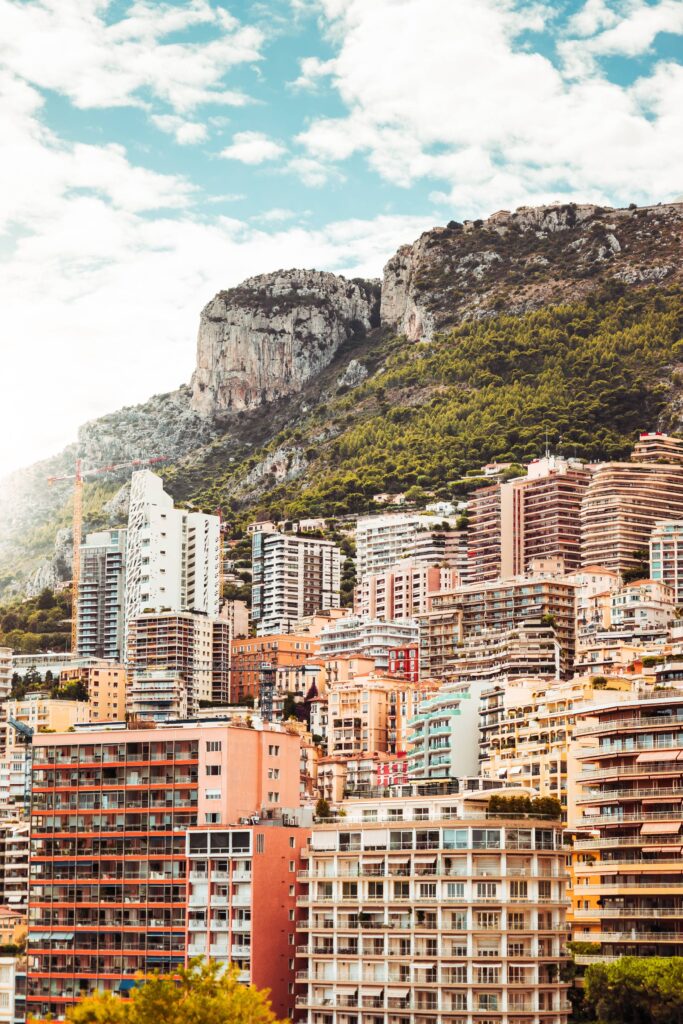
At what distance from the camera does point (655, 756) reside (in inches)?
3501

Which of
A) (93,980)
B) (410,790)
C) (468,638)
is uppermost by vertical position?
(468,638)

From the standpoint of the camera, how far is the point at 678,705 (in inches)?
3499

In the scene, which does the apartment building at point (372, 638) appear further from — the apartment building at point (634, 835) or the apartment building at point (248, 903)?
the apartment building at point (248, 903)

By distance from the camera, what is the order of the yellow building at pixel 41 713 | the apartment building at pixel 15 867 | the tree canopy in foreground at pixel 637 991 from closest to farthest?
1. the tree canopy in foreground at pixel 637 991
2. the apartment building at pixel 15 867
3. the yellow building at pixel 41 713

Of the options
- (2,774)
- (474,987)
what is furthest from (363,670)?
(474,987)

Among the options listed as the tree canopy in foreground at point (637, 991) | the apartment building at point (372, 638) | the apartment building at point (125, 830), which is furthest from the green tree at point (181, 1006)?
the apartment building at point (372, 638)

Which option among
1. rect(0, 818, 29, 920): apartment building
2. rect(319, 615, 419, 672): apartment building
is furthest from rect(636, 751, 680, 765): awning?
rect(319, 615, 419, 672): apartment building

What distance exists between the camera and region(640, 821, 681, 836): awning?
87.1m

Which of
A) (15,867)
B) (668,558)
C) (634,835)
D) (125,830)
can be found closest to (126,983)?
(125,830)

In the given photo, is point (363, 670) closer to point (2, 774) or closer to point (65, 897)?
point (2, 774)

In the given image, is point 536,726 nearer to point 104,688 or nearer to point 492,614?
point 492,614

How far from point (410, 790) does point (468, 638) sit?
83524 millimetres

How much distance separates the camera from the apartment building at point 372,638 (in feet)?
622

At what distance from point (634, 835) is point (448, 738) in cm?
4747
